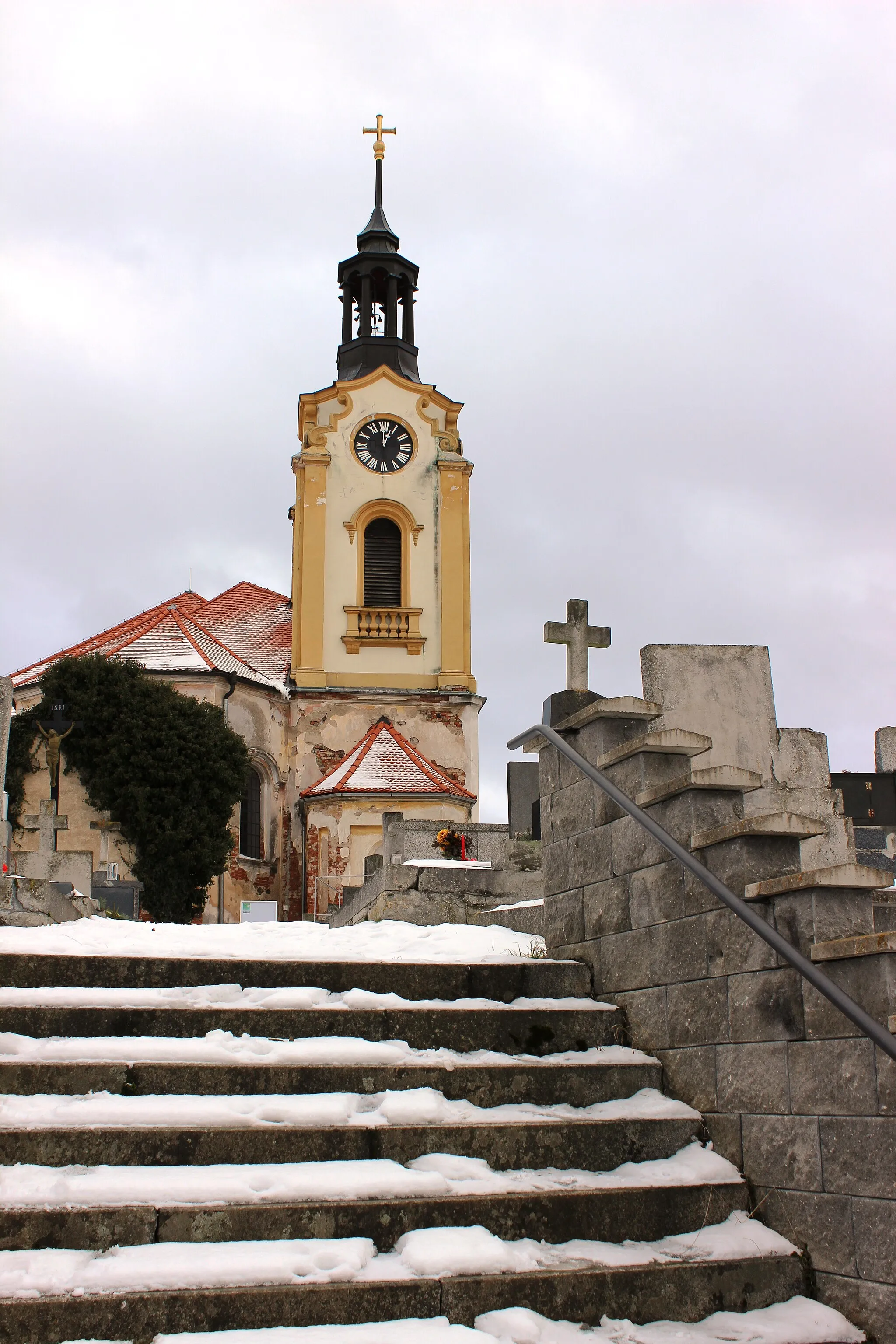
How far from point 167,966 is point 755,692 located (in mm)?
3607

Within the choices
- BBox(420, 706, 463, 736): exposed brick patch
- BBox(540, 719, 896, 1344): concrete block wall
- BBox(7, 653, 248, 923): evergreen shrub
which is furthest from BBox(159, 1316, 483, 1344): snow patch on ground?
BBox(420, 706, 463, 736): exposed brick patch

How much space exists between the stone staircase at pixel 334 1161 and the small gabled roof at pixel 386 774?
20251mm

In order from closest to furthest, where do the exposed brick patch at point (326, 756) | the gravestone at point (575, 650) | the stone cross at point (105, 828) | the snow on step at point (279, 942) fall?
the snow on step at point (279, 942)
the gravestone at point (575, 650)
the stone cross at point (105, 828)
the exposed brick patch at point (326, 756)

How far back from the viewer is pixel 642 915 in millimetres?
5484

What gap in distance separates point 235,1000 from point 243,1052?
45 centimetres

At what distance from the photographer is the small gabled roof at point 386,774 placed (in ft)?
84.2

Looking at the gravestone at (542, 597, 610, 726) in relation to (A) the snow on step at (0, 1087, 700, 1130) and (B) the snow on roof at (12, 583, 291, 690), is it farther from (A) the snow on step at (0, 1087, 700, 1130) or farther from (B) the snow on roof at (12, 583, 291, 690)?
(B) the snow on roof at (12, 583, 291, 690)

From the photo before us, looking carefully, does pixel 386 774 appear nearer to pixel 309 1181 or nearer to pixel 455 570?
pixel 455 570

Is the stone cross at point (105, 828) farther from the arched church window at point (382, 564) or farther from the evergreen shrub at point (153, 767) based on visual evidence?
the arched church window at point (382, 564)

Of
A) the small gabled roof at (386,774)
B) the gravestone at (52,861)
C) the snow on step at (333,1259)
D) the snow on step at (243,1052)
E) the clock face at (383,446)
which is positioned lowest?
the snow on step at (333,1259)

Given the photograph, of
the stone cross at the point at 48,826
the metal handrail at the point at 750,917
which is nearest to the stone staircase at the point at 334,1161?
the metal handrail at the point at 750,917

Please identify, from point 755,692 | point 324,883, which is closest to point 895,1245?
point 755,692

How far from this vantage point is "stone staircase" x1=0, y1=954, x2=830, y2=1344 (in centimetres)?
362

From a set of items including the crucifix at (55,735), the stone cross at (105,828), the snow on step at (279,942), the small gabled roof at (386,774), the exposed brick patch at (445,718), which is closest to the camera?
the snow on step at (279,942)
